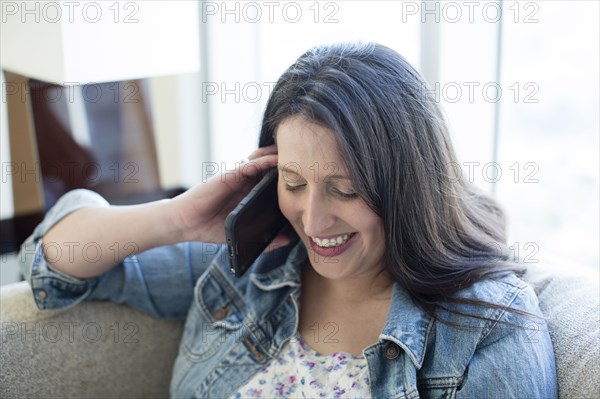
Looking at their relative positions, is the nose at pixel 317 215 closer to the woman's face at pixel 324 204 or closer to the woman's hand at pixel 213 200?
the woman's face at pixel 324 204

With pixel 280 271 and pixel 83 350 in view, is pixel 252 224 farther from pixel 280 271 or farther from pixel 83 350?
pixel 83 350

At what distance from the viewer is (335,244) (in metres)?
1.15

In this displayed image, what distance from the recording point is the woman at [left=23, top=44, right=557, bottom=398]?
1.07 m

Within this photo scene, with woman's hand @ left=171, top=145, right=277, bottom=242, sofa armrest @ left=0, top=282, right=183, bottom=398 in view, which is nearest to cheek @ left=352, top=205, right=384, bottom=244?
woman's hand @ left=171, top=145, right=277, bottom=242

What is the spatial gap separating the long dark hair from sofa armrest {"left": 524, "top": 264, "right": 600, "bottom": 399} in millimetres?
67

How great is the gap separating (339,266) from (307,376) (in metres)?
0.18

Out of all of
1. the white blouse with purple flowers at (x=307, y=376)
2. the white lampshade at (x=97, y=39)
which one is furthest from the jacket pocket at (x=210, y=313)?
the white lampshade at (x=97, y=39)

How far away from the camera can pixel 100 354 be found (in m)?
1.31

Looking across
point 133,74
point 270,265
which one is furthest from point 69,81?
point 270,265

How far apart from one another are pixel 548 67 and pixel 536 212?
35 centimetres

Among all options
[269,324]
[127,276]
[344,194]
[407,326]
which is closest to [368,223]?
[344,194]

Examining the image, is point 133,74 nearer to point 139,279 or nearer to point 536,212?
point 139,279

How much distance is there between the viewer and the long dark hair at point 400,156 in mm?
1077

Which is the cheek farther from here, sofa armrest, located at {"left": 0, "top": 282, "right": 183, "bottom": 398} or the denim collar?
sofa armrest, located at {"left": 0, "top": 282, "right": 183, "bottom": 398}
